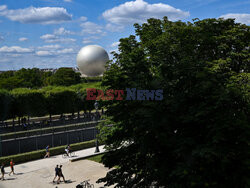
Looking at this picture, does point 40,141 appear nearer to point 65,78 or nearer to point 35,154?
point 35,154

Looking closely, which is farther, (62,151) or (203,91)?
(62,151)

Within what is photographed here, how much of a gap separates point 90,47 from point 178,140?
383ft

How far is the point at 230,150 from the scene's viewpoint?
775cm

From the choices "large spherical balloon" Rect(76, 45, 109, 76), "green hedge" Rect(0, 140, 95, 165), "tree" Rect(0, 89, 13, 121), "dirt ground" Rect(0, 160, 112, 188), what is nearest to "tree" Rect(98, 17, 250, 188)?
"dirt ground" Rect(0, 160, 112, 188)

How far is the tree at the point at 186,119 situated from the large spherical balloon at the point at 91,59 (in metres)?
106

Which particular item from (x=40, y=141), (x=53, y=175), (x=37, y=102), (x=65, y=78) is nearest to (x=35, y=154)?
(x=40, y=141)

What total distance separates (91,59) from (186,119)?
112426 mm

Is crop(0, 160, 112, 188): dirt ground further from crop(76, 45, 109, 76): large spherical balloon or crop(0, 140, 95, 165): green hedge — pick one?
crop(76, 45, 109, 76): large spherical balloon

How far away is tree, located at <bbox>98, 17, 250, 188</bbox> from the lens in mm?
7836

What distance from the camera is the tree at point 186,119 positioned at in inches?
309

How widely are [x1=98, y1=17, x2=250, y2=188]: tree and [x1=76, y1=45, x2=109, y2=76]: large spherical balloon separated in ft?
348

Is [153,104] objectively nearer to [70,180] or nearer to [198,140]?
[198,140]

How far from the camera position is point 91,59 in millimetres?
119000

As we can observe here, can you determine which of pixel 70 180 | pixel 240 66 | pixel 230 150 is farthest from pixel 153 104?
pixel 70 180
